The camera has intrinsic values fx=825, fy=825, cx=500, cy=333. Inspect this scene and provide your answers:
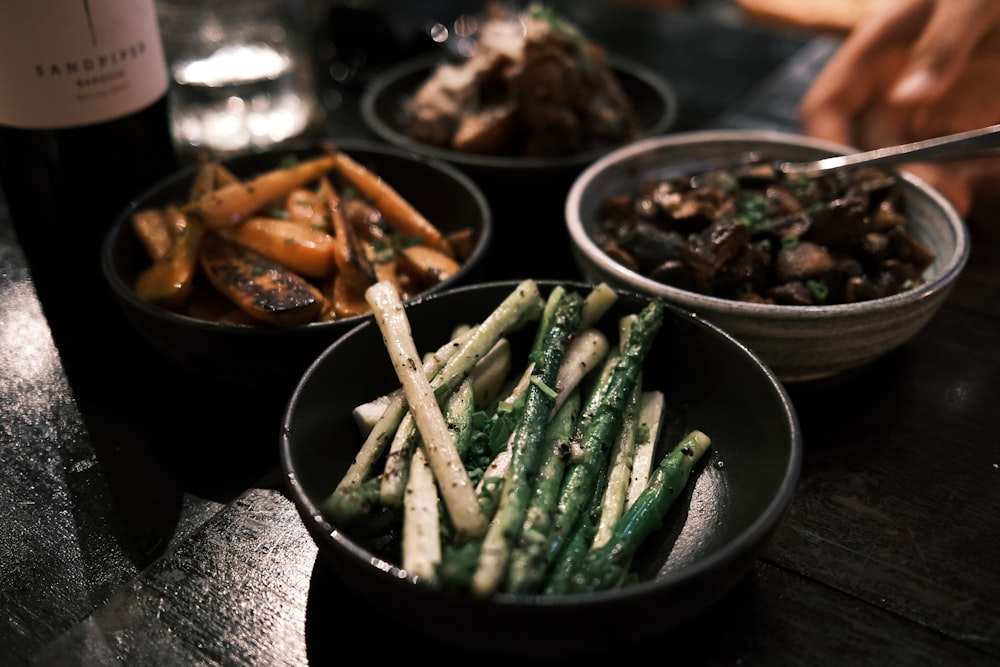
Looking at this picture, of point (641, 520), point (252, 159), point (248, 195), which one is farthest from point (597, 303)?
point (252, 159)

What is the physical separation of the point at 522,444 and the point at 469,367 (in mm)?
227

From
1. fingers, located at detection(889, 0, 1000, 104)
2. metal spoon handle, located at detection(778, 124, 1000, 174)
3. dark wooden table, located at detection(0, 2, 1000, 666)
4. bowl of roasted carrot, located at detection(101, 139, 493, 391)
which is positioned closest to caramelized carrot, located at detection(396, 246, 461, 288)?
bowl of roasted carrot, located at detection(101, 139, 493, 391)

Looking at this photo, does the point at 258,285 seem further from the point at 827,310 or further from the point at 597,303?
the point at 827,310

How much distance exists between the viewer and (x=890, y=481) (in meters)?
1.53

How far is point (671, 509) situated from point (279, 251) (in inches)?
37.9

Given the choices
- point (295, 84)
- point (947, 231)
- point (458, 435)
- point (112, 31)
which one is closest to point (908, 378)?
point (947, 231)

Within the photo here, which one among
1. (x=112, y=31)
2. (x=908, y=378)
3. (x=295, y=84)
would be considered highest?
(x=112, y=31)

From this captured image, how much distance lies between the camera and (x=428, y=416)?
4.31ft

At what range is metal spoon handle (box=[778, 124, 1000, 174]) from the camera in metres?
1.87

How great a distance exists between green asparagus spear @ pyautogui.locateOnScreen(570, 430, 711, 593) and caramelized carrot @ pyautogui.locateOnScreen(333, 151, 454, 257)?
0.76 metres

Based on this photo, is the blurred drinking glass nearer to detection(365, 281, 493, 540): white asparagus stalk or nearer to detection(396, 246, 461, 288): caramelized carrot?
detection(396, 246, 461, 288): caramelized carrot

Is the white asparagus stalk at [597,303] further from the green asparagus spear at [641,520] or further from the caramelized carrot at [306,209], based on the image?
the caramelized carrot at [306,209]

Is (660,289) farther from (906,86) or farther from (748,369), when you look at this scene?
(906,86)

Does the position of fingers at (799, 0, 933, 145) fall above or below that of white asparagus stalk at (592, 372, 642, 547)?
above
